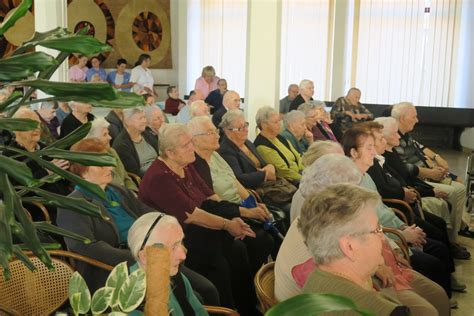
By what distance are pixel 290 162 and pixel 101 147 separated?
2.43 m

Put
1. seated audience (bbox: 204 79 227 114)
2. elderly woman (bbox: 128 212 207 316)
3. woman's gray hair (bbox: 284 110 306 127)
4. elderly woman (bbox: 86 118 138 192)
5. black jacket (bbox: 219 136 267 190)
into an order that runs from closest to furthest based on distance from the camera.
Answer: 1. elderly woman (bbox: 128 212 207 316)
2. elderly woman (bbox: 86 118 138 192)
3. black jacket (bbox: 219 136 267 190)
4. woman's gray hair (bbox: 284 110 306 127)
5. seated audience (bbox: 204 79 227 114)

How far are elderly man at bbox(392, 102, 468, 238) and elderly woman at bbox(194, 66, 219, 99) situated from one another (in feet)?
17.4

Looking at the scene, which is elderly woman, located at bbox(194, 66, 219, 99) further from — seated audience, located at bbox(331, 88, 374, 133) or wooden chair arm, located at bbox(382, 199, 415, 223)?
wooden chair arm, located at bbox(382, 199, 415, 223)

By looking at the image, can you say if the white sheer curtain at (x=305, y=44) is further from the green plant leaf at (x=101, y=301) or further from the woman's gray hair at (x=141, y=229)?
the green plant leaf at (x=101, y=301)

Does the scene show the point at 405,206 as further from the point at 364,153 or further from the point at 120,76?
the point at 120,76

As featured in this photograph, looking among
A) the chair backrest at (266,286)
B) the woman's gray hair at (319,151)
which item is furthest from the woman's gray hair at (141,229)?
the woman's gray hair at (319,151)

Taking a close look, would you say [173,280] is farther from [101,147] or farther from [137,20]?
[137,20]

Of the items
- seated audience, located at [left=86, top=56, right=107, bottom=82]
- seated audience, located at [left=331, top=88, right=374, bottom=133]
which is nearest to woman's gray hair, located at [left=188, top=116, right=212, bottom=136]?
seated audience, located at [left=331, top=88, right=374, bottom=133]

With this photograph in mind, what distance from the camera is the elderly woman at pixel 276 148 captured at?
527 centimetres

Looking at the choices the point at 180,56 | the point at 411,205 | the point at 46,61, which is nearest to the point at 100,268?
the point at 46,61

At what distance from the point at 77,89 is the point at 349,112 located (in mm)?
7565

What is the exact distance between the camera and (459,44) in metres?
11.3

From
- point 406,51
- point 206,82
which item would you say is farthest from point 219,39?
point 406,51

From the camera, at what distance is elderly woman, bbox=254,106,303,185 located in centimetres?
527
